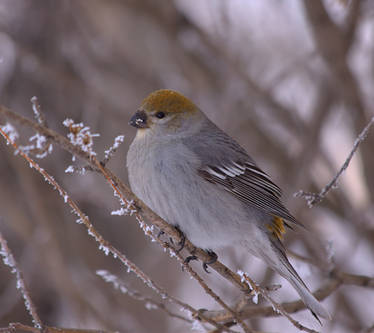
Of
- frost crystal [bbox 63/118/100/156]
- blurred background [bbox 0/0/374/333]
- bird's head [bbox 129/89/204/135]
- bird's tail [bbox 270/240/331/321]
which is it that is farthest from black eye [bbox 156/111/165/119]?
frost crystal [bbox 63/118/100/156]

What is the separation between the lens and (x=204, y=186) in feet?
11.2

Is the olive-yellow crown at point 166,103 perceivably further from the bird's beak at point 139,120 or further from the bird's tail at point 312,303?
the bird's tail at point 312,303

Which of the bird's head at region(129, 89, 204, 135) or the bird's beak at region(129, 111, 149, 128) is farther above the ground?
the bird's head at region(129, 89, 204, 135)

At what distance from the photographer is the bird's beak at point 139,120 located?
3.60m

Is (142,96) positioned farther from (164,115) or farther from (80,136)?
(80,136)

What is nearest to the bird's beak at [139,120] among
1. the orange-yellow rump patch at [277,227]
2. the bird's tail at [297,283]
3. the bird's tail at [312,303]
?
the orange-yellow rump patch at [277,227]

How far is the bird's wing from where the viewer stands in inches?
138

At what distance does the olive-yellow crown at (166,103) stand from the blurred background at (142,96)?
1264 millimetres

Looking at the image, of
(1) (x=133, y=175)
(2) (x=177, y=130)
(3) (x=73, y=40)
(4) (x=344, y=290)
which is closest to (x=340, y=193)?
(4) (x=344, y=290)

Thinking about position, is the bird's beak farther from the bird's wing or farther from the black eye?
the bird's wing

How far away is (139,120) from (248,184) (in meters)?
0.95

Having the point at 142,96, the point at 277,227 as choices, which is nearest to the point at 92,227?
the point at 277,227

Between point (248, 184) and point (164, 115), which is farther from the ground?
point (164, 115)

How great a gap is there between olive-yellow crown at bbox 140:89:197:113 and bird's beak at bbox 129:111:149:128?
5 cm
